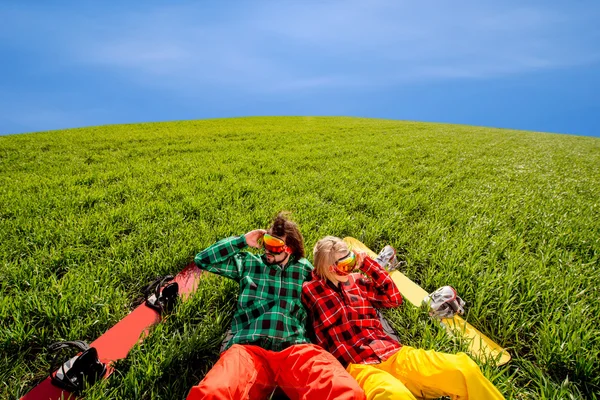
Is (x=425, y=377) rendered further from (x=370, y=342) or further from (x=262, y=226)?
(x=262, y=226)

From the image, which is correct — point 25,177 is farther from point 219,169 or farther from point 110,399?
point 110,399

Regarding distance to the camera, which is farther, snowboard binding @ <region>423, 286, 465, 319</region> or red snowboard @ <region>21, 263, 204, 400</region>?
snowboard binding @ <region>423, 286, 465, 319</region>

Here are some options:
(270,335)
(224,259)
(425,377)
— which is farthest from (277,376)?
(224,259)

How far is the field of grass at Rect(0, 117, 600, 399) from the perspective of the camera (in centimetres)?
195

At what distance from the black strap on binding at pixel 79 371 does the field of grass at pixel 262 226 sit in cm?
11

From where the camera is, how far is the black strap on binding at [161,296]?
233 centimetres

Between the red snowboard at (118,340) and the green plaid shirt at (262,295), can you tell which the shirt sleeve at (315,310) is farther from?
the red snowboard at (118,340)

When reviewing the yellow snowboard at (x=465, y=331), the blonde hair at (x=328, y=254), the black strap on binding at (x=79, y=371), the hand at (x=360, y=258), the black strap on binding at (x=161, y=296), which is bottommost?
the yellow snowboard at (x=465, y=331)

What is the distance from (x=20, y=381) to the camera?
5.78 feet

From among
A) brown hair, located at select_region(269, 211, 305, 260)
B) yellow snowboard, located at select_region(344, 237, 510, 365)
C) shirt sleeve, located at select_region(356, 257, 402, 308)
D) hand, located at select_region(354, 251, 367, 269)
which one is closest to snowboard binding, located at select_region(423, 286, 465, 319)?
yellow snowboard, located at select_region(344, 237, 510, 365)

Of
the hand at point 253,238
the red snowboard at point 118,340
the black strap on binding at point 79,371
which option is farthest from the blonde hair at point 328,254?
the black strap on binding at point 79,371

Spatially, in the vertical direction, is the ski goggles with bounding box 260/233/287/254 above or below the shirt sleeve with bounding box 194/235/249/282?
above

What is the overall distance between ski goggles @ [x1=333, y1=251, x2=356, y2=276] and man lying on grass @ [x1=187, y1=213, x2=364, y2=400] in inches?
13.2

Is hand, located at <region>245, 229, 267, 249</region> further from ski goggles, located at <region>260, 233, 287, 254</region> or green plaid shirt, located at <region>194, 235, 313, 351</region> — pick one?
ski goggles, located at <region>260, 233, 287, 254</region>
